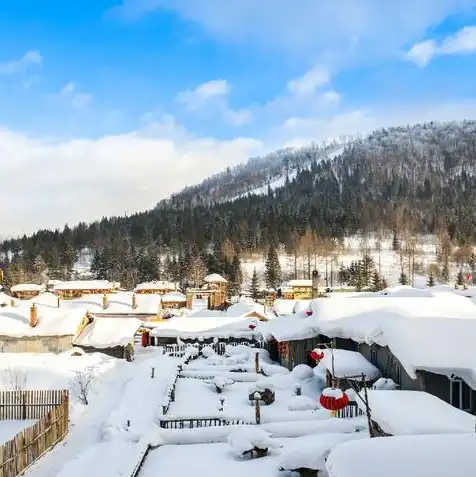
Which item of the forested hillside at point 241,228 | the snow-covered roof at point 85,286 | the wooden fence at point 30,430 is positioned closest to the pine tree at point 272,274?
the forested hillside at point 241,228

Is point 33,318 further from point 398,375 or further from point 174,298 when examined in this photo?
point 174,298

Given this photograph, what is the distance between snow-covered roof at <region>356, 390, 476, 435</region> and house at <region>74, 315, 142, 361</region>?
2510cm

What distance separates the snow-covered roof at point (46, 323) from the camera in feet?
123

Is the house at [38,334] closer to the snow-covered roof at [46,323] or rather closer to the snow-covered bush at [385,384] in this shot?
the snow-covered roof at [46,323]

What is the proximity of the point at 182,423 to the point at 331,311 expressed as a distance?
35.1 feet

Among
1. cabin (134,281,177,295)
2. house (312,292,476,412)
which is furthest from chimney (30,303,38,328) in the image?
Result: cabin (134,281,177,295)

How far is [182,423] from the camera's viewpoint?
18844 millimetres

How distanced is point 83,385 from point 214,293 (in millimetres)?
46841

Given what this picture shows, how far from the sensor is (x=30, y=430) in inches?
597

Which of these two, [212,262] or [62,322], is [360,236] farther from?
[62,322]

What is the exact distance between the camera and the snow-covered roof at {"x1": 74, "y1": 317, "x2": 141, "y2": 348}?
37500mm

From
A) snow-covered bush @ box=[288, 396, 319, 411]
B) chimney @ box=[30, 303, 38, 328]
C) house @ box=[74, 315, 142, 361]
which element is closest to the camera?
snow-covered bush @ box=[288, 396, 319, 411]

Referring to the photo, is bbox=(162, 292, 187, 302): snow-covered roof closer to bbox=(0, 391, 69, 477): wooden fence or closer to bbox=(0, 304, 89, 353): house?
bbox=(0, 304, 89, 353): house

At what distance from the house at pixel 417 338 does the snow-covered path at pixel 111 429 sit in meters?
9.75
